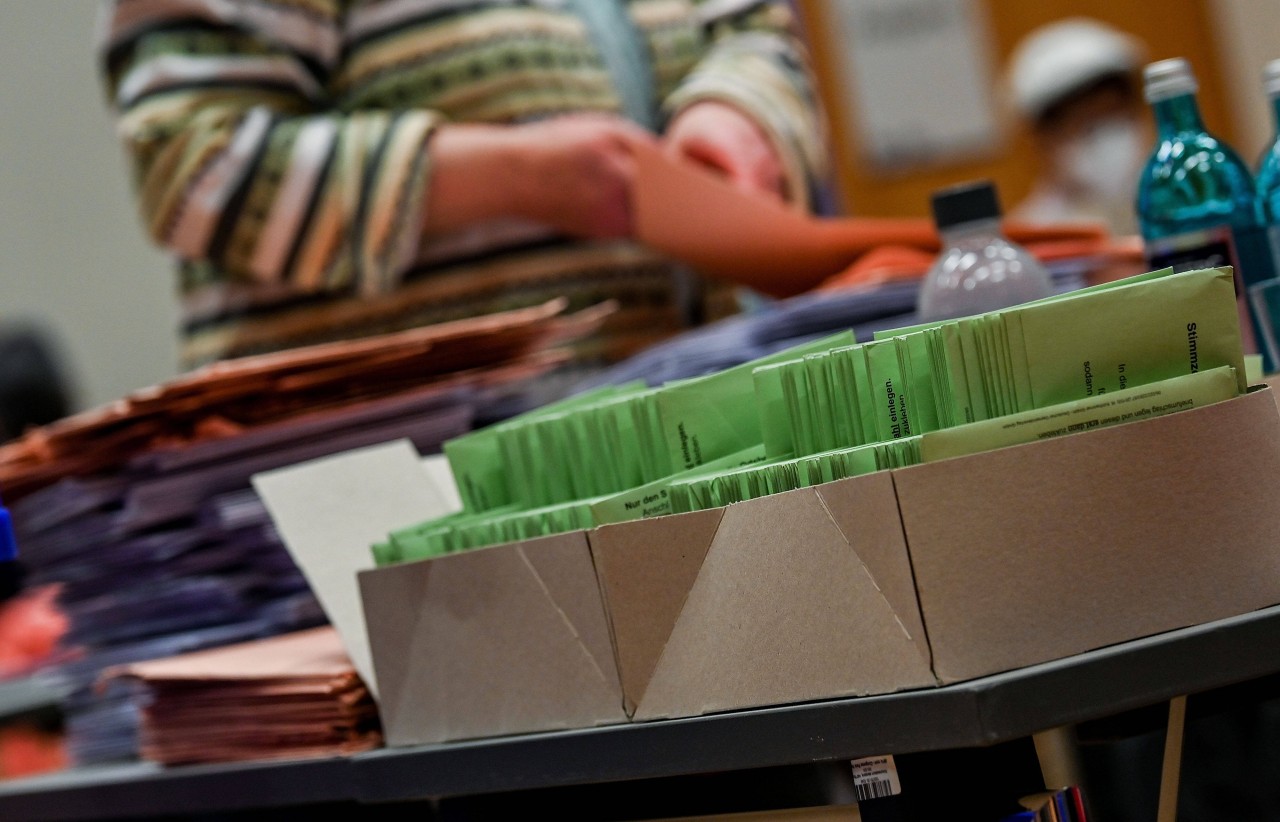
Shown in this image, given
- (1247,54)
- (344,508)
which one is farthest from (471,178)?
(1247,54)

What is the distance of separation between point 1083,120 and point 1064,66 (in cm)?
17

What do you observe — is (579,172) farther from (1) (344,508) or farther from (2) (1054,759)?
(2) (1054,759)

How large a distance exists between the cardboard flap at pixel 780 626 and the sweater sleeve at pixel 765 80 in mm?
944

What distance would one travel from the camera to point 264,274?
147cm

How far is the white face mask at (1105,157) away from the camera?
4.58 metres

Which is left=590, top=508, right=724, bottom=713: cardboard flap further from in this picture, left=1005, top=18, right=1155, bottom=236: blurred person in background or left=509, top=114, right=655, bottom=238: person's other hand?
left=1005, top=18, right=1155, bottom=236: blurred person in background

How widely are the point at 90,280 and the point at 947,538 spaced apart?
13.4 ft

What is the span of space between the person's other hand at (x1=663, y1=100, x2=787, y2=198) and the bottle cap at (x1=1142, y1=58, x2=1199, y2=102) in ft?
1.66

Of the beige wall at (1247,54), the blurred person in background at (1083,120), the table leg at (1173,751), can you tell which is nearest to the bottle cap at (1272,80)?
the table leg at (1173,751)

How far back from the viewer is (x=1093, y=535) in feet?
2.51

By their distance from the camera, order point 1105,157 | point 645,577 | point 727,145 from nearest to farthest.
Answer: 1. point 645,577
2. point 727,145
3. point 1105,157

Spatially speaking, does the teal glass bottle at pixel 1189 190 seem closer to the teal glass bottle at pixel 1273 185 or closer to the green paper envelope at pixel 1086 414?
the teal glass bottle at pixel 1273 185

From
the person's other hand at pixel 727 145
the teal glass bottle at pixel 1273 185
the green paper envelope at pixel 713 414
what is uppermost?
the person's other hand at pixel 727 145

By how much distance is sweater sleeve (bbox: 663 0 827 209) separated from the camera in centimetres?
170
